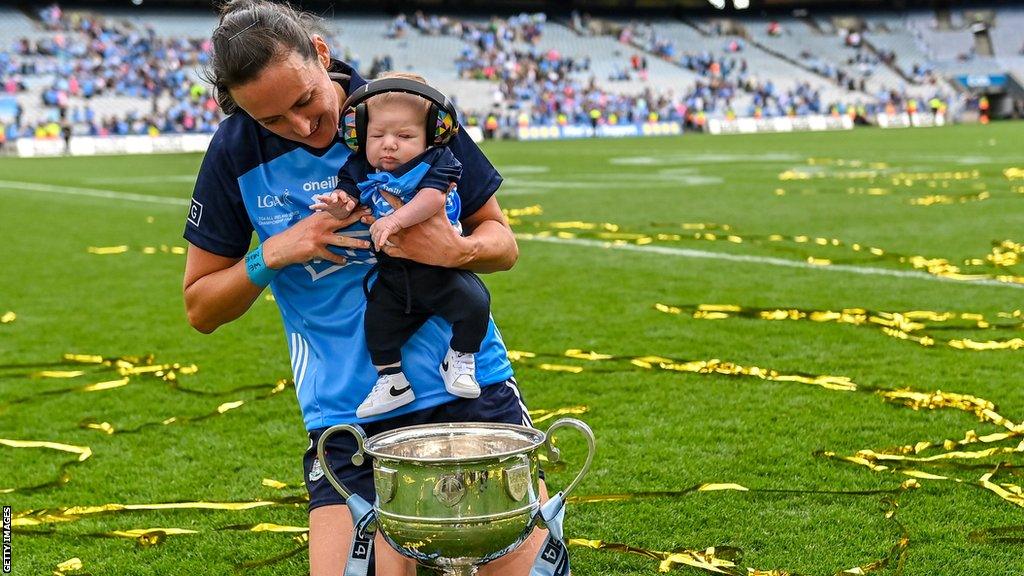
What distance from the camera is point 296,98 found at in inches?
106

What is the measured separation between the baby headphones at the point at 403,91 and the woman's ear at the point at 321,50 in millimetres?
246

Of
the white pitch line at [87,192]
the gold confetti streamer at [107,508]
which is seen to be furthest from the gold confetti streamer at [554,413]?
the white pitch line at [87,192]

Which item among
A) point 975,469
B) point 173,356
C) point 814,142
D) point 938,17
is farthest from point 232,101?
point 938,17

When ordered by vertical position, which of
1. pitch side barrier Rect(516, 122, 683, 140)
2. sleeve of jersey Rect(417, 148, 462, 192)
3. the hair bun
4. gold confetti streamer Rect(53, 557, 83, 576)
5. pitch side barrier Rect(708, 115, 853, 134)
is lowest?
pitch side barrier Rect(708, 115, 853, 134)

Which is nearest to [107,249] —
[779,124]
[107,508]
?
[107,508]

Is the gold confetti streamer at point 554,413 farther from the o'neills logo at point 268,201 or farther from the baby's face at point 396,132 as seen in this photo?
the baby's face at point 396,132

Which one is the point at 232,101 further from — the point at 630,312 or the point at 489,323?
the point at 630,312

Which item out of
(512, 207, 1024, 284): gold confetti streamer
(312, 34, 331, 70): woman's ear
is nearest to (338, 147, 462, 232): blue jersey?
(312, 34, 331, 70): woman's ear

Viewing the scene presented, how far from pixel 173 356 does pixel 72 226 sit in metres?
8.62

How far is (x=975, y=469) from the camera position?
4000mm

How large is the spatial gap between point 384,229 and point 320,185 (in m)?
0.48

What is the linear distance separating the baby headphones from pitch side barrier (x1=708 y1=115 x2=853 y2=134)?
148 feet

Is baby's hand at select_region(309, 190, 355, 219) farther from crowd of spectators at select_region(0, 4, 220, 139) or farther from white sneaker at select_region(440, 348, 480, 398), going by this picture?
crowd of spectators at select_region(0, 4, 220, 139)

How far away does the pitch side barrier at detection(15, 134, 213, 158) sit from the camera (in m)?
36.5
